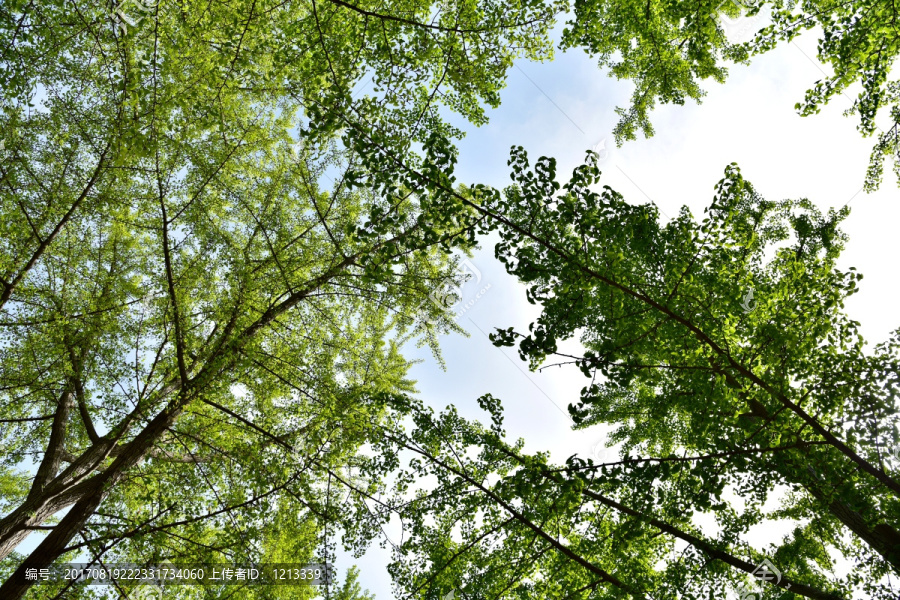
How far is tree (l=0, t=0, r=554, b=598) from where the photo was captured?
3711mm

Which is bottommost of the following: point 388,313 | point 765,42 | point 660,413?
point 660,413

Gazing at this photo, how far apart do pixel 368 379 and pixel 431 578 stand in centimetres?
345

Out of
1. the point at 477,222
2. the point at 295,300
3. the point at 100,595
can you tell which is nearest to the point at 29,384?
the point at 100,595

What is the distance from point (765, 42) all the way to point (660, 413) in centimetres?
363

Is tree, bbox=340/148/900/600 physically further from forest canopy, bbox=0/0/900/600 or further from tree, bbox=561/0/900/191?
tree, bbox=561/0/900/191

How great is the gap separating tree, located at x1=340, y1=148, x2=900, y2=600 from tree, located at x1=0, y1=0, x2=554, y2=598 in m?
0.79

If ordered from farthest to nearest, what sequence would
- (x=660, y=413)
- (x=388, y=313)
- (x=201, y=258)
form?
(x=388, y=313), (x=201, y=258), (x=660, y=413)

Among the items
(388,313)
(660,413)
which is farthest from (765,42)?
(388,313)

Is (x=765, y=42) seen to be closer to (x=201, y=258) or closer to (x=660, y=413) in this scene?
(x=660, y=413)

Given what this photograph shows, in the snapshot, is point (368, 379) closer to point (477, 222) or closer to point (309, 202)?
point (309, 202)

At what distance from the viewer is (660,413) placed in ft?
12.6

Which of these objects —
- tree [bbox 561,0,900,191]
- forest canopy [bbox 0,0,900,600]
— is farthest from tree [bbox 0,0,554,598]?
tree [bbox 561,0,900,191]

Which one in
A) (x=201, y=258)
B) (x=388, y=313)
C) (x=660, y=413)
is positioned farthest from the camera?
(x=388, y=313)

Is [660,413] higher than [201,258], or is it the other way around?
[201,258]
